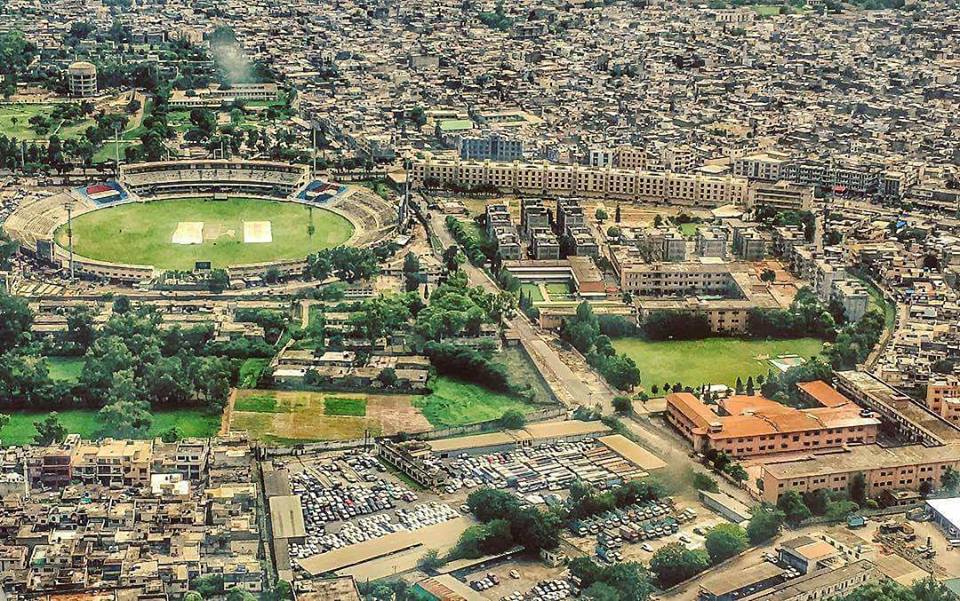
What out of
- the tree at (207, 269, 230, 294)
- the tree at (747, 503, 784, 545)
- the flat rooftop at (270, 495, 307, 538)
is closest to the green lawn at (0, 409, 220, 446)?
the flat rooftop at (270, 495, 307, 538)

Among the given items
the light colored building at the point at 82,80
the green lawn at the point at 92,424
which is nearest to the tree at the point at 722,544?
the green lawn at the point at 92,424

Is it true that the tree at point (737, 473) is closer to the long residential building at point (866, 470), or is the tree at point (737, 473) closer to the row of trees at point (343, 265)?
the long residential building at point (866, 470)

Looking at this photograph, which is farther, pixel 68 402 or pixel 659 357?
pixel 659 357

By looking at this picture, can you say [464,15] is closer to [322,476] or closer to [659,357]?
[659,357]

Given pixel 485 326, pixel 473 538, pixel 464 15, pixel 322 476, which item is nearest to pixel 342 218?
pixel 485 326

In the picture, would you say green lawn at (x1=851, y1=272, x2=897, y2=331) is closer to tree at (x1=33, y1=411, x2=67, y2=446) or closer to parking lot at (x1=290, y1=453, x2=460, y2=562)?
parking lot at (x1=290, y1=453, x2=460, y2=562)

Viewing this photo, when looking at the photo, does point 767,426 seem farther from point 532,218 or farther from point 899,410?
point 532,218

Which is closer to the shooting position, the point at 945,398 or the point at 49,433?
the point at 49,433

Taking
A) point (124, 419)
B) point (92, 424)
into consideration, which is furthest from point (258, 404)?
point (92, 424)
